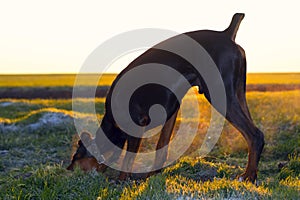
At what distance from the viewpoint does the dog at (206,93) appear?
6328mm

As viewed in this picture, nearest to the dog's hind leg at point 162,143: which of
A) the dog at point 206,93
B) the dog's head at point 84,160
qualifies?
the dog at point 206,93

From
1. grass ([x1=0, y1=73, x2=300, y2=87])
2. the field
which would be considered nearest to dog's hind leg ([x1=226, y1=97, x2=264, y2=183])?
the field

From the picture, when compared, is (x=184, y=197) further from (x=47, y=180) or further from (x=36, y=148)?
(x=36, y=148)

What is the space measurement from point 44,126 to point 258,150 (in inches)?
321

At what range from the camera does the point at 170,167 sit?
7.37 metres

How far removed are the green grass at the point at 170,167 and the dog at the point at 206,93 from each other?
494mm

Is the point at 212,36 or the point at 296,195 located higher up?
the point at 212,36

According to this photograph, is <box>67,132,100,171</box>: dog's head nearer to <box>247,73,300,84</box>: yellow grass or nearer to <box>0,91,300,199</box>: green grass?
<box>0,91,300,199</box>: green grass

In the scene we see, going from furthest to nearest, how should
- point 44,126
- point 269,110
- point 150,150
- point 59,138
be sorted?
point 269,110 → point 44,126 → point 59,138 → point 150,150

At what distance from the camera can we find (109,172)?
745cm

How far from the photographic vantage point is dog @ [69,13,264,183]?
6.33 metres

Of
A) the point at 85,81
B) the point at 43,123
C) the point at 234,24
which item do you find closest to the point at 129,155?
the point at 234,24

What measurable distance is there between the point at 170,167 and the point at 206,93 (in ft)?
5.04

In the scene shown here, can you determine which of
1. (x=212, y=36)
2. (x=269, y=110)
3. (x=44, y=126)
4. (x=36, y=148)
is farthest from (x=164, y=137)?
(x=269, y=110)
